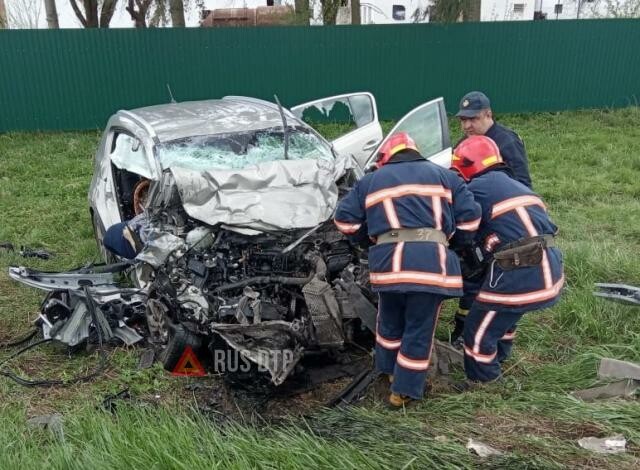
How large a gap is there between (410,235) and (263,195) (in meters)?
1.13

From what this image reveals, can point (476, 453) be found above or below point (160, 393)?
above

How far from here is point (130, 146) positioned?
4.53 m

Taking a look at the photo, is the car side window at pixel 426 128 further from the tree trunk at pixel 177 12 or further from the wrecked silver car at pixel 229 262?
the tree trunk at pixel 177 12

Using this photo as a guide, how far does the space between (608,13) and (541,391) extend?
19881 mm

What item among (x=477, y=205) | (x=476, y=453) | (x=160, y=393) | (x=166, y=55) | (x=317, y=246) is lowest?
(x=160, y=393)

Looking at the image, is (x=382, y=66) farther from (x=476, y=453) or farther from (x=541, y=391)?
(x=476, y=453)

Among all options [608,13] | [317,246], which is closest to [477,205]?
[317,246]

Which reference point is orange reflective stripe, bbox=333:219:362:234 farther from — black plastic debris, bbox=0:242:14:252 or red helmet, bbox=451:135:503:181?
black plastic debris, bbox=0:242:14:252

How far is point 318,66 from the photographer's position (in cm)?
1204

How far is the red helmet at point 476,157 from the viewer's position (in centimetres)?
334

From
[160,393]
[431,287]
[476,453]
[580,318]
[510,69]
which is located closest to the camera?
[476,453]

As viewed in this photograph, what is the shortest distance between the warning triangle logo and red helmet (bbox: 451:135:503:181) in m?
1.84

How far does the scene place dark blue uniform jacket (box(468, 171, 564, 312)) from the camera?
10.2ft

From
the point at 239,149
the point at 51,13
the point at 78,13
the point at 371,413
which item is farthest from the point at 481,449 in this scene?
the point at 78,13
